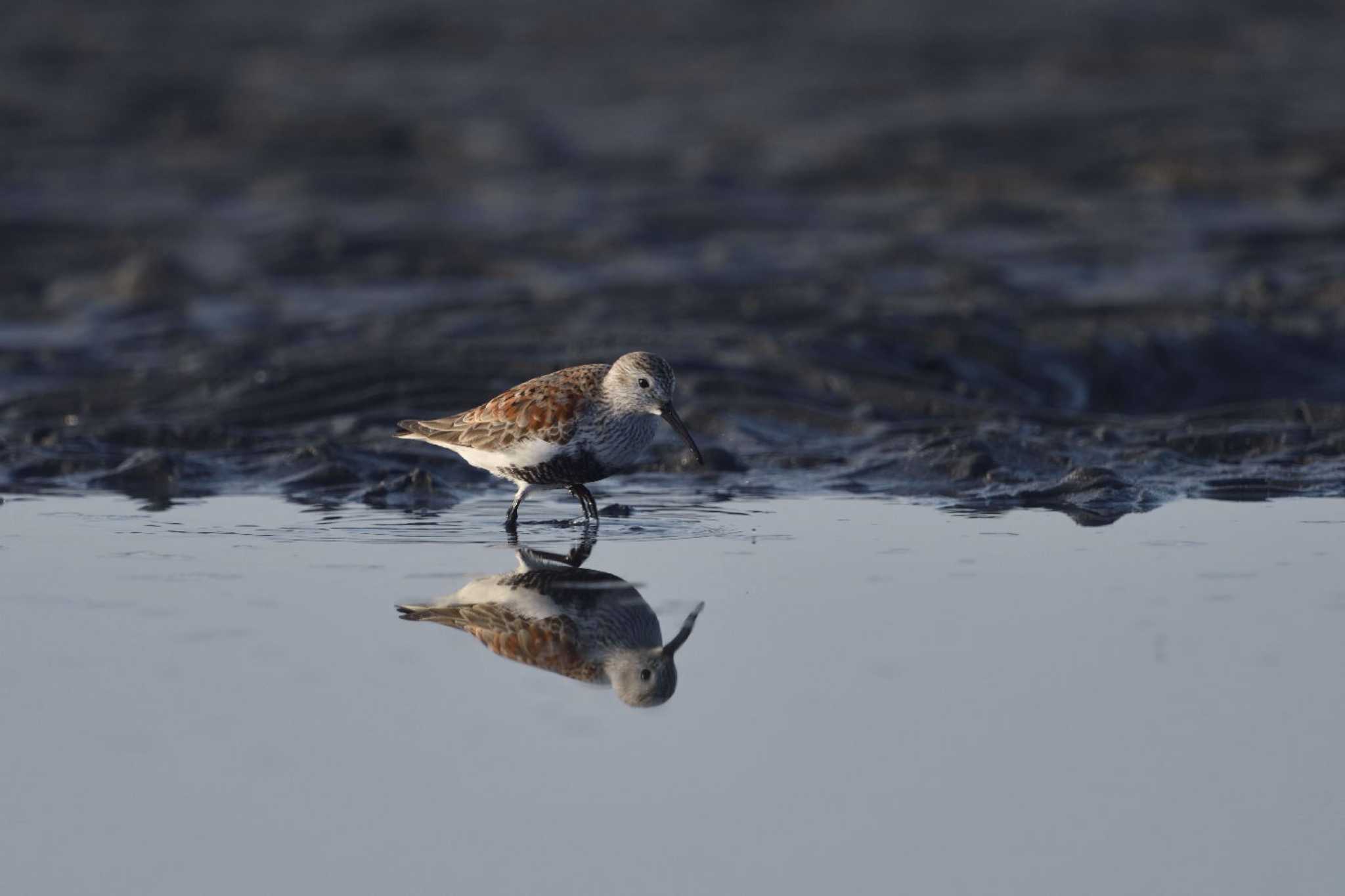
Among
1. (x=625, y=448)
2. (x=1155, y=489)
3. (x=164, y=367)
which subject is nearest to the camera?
(x=625, y=448)

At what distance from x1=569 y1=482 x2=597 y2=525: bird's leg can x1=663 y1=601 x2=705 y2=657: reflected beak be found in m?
2.03

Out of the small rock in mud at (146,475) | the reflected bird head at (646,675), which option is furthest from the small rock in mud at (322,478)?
the reflected bird head at (646,675)

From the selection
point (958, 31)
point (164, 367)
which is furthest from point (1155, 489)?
point (958, 31)

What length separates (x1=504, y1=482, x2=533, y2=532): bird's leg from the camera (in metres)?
9.61

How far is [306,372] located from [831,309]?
165 inches

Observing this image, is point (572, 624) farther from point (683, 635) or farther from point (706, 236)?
point (706, 236)

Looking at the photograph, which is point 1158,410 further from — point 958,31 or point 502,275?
point 958,31

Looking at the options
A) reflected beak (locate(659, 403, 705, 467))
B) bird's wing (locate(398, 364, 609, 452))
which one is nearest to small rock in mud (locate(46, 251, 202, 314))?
bird's wing (locate(398, 364, 609, 452))

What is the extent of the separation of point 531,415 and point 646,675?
3162mm

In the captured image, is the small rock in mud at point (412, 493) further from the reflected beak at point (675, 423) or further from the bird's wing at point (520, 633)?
the bird's wing at point (520, 633)

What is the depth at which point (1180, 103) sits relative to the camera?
21.2m

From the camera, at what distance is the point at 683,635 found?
23.9 ft

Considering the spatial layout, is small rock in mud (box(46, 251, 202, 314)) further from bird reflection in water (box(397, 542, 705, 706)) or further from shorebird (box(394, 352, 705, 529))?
bird reflection in water (box(397, 542, 705, 706))

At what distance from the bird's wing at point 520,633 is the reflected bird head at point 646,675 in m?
0.10
